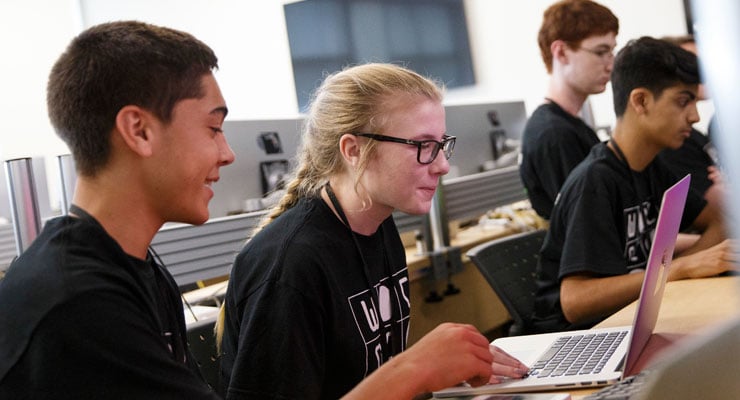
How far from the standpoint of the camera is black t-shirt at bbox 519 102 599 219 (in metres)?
2.66

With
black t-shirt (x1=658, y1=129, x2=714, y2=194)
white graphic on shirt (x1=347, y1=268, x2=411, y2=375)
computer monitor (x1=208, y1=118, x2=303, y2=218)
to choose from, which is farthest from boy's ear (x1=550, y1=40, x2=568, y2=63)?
white graphic on shirt (x1=347, y1=268, x2=411, y2=375)

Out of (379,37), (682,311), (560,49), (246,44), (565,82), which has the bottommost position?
(682,311)

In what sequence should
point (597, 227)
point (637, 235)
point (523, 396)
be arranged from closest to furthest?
point (523, 396), point (597, 227), point (637, 235)

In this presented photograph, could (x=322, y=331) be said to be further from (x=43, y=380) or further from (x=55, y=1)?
(x=55, y=1)

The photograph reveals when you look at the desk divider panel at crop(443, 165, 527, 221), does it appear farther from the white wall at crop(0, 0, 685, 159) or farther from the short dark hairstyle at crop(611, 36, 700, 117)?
the white wall at crop(0, 0, 685, 159)

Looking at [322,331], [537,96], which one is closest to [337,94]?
[322,331]

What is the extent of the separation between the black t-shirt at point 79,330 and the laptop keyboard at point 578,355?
0.58 metres

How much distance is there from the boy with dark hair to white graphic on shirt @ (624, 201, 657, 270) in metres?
1.24

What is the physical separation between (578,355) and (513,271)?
2.72ft

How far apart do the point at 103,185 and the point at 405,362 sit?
448mm

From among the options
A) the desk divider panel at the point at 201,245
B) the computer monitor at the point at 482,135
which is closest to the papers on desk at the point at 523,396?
the desk divider panel at the point at 201,245

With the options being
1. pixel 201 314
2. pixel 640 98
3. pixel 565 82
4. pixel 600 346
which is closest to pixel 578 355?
pixel 600 346

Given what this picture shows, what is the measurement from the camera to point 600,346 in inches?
55.1

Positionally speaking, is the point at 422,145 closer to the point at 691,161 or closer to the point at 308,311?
the point at 308,311
